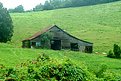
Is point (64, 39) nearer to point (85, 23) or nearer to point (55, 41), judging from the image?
point (55, 41)

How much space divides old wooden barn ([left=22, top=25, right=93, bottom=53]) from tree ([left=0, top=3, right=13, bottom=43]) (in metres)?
5.90

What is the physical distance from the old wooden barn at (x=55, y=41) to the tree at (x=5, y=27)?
19.4 feet

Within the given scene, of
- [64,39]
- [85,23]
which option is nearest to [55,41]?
[64,39]

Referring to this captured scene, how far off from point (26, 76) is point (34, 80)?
1.54 ft

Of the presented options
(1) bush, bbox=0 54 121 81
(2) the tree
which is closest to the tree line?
(2) the tree

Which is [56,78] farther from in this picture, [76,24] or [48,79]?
[76,24]

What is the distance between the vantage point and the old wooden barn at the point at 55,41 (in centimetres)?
6675

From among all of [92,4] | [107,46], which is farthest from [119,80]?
[92,4]

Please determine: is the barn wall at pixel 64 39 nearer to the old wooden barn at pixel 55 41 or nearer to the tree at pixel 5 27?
the old wooden barn at pixel 55 41

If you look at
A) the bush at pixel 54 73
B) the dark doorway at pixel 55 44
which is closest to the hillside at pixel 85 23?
the dark doorway at pixel 55 44

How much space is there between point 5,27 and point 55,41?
1142 cm

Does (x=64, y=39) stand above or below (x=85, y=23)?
above

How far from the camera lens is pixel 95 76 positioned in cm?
1717

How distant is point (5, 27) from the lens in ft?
247
